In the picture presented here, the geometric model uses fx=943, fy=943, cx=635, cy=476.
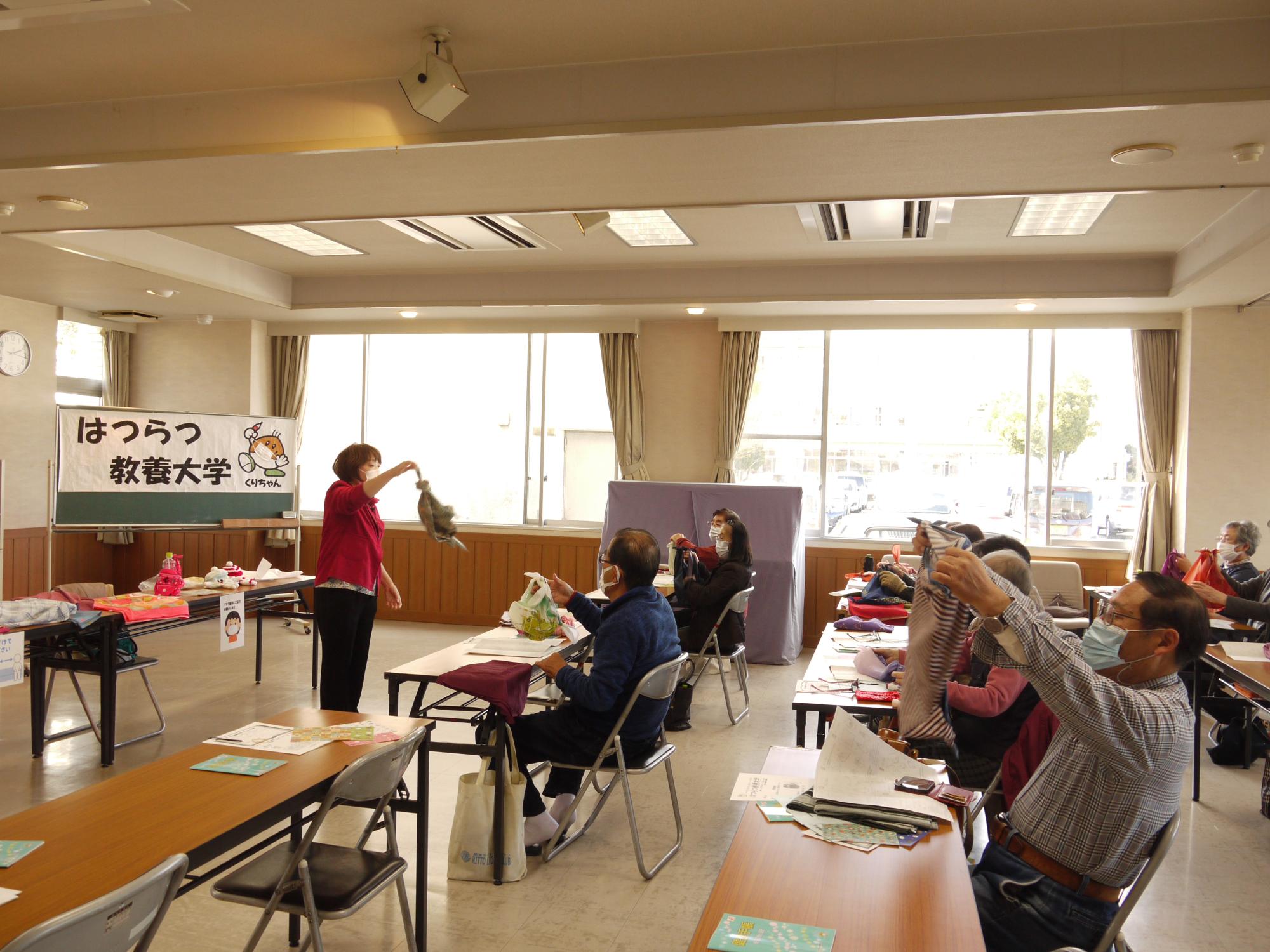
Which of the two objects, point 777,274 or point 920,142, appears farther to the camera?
point 777,274

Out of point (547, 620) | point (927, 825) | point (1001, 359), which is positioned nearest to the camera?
point (927, 825)

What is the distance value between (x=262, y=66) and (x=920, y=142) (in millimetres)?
2717

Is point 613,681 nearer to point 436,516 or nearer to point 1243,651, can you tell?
point 436,516

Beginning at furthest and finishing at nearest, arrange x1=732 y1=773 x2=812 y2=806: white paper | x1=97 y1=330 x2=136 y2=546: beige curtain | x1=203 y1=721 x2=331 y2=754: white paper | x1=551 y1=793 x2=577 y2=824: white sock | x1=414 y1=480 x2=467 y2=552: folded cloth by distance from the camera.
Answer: x1=97 y1=330 x2=136 y2=546: beige curtain → x1=414 y1=480 x2=467 y2=552: folded cloth → x1=551 y1=793 x2=577 y2=824: white sock → x1=203 y1=721 x2=331 y2=754: white paper → x1=732 y1=773 x2=812 y2=806: white paper

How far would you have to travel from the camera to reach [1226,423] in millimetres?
7375

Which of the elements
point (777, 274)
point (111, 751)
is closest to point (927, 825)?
point (111, 751)

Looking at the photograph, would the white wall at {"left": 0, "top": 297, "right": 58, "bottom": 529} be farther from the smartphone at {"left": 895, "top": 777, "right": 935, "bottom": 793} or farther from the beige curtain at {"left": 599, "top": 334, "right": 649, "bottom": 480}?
the smartphone at {"left": 895, "top": 777, "right": 935, "bottom": 793}

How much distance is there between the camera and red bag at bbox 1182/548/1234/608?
6.16 metres

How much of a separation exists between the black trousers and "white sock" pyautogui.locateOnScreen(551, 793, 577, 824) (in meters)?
1.35

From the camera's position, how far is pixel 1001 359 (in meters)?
8.30

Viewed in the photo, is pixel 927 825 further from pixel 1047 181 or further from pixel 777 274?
pixel 777 274

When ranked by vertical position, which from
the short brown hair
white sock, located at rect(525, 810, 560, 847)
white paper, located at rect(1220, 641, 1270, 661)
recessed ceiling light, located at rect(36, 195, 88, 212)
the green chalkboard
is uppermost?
recessed ceiling light, located at rect(36, 195, 88, 212)

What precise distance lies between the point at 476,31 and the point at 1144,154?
2.72 m

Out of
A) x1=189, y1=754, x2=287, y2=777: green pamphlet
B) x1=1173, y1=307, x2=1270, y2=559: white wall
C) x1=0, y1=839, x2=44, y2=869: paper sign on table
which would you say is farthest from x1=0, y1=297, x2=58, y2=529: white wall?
x1=1173, y1=307, x2=1270, y2=559: white wall
